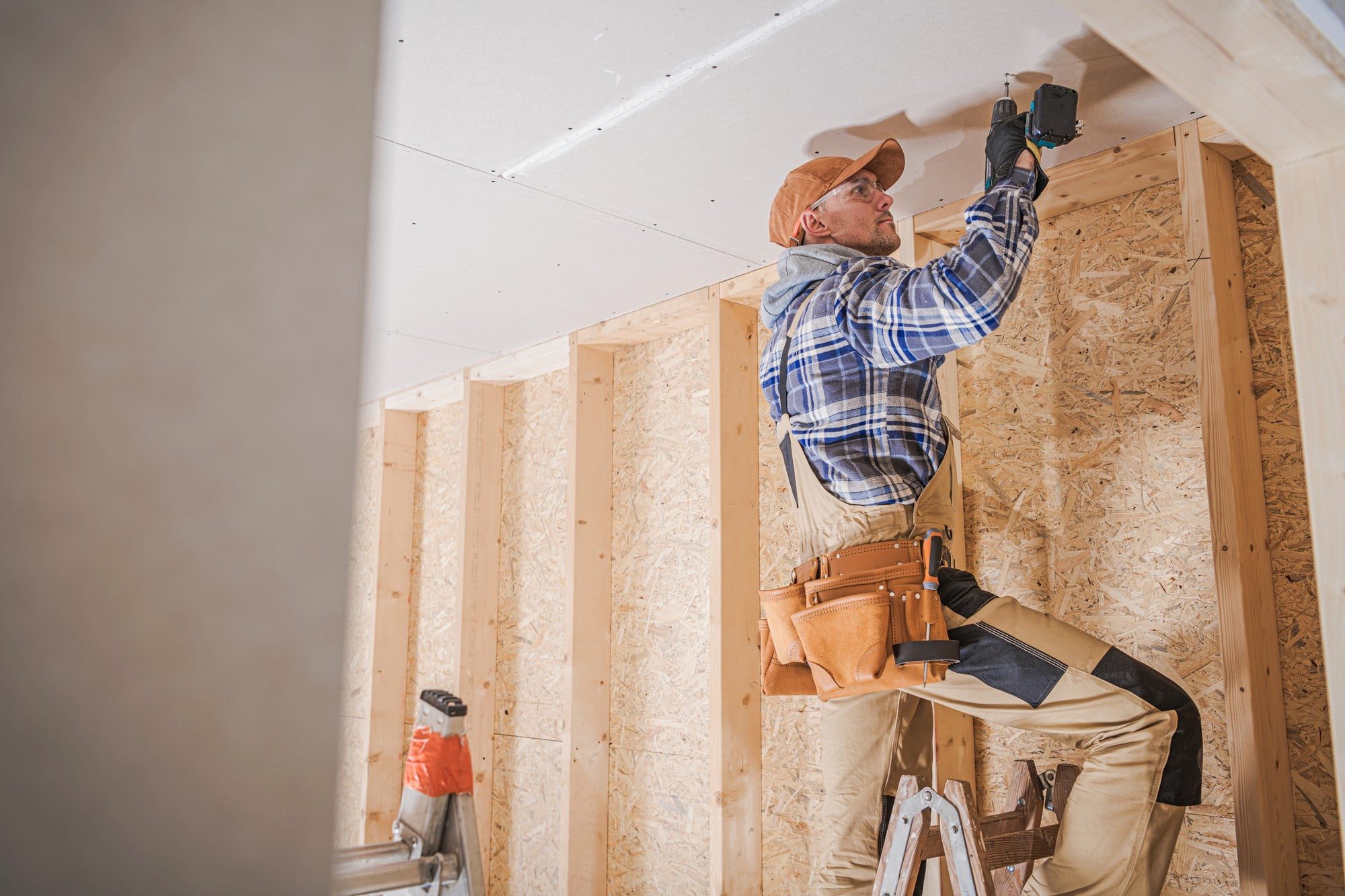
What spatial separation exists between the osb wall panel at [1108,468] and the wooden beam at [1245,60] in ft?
3.41

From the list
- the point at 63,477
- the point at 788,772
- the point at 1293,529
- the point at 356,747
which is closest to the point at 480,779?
the point at 356,747

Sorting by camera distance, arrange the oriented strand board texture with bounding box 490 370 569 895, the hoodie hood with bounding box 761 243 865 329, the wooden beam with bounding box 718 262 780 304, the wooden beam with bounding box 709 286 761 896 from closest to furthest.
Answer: the hoodie hood with bounding box 761 243 865 329 < the wooden beam with bounding box 709 286 761 896 < the wooden beam with bounding box 718 262 780 304 < the oriented strand board texture with bounding box 490 370 569 895

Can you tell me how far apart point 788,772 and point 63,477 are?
2924 millimetres

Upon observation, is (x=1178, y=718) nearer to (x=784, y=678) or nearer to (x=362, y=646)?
(x=784, y=678)

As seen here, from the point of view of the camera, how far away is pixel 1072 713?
1586 mm

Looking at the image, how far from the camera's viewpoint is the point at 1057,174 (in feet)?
7.64

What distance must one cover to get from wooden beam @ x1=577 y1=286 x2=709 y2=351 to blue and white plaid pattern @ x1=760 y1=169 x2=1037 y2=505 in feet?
4.27

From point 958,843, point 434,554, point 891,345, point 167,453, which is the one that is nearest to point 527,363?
point 434,554

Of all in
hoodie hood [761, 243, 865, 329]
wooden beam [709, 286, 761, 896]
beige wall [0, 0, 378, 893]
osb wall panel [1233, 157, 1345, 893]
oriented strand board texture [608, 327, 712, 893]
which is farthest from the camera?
oriented strand board texture [608, 327, 712, 893]

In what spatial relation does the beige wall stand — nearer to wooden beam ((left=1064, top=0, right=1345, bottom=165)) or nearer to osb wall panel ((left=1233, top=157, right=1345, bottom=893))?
wooden beam ((left=1064, top=0, right=1345, bottom=165))

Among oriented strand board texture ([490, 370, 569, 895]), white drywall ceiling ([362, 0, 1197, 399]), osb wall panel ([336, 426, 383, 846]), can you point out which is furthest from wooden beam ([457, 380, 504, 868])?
white drywall ceiling ([362, 0, 1197, 399])

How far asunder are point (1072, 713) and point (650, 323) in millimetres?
2277

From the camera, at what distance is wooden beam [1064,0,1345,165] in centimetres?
109

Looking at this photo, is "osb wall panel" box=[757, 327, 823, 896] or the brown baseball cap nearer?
the brown baseball cap
